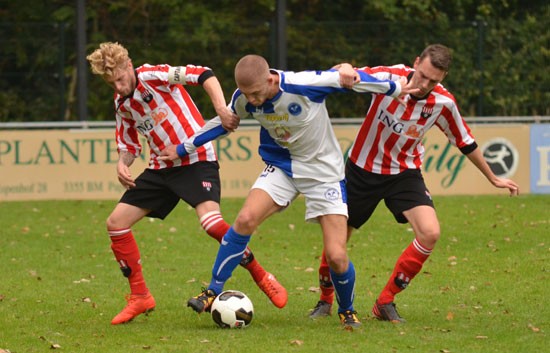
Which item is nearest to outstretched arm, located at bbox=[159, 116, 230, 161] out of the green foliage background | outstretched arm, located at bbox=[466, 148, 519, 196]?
outstretched arm, located at bbox=[466, 148, 519, 196]

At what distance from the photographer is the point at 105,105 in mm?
18984

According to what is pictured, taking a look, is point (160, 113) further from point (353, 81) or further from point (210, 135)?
point (353, 81)

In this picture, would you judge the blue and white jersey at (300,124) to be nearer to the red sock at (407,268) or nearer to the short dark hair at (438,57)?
the short dark hair at (438,57)

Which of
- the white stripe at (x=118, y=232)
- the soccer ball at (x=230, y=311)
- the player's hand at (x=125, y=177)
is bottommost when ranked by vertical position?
the soccer ball at (x=230, y=311)

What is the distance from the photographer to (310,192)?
290 inches

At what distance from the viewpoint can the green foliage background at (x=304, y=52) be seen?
17250mm

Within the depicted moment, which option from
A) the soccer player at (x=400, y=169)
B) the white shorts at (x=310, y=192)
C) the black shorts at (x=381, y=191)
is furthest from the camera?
the black shorts at (x=381, y=191)

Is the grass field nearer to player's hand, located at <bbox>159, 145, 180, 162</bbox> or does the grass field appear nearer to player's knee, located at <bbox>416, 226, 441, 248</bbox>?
player's knee, located at <bbox>416, 226, 441, 248</bbox>

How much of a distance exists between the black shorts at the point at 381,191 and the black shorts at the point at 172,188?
92cm

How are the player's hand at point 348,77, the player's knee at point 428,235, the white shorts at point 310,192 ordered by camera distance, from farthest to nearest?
the player's knee at point 428,235 < the white shorts at point 310,192 < the player's hand at point 348,77

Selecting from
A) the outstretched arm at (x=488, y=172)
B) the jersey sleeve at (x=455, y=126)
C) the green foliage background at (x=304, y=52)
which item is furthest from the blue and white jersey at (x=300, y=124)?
the green foliage background at (x=304, y=52)

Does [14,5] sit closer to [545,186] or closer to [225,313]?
[545,186]

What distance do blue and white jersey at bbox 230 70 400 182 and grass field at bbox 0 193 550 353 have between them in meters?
1.02

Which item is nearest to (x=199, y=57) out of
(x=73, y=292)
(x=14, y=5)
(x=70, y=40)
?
(x=70, y=40)
